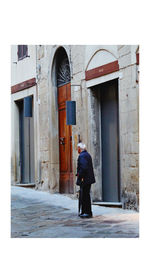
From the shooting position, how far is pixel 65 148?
8.67 metres

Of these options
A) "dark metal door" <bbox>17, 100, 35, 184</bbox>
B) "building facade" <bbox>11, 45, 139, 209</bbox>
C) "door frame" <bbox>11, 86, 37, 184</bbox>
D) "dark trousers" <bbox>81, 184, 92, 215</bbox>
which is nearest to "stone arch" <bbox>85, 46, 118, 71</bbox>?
"building facade" <bbox>11, 45, 139, 209</bbox>

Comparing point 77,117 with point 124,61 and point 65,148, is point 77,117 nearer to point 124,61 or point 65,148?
point 65,148

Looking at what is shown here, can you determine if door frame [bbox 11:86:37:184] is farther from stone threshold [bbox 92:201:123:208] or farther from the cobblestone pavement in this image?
stone threshold [bbox 92:201:123:208]

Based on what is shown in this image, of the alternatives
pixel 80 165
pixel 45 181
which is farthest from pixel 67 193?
pixel 80 165

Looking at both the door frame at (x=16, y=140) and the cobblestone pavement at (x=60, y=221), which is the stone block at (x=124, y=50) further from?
the cobblestone pavement at (x=60, y=221)

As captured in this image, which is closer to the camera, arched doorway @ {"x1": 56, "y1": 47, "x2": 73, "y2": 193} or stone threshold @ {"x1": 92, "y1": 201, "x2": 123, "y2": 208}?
stone threshold @ {"x1": 92, "y1": 201, "x2": 123, "y2": 208}

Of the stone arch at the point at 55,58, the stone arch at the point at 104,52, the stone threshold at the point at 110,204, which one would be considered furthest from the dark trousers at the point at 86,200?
the stone arch at the point at 55,58

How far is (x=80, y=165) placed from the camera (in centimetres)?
689

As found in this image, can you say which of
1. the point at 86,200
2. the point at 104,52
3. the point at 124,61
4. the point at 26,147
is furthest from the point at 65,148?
the point at 124,61

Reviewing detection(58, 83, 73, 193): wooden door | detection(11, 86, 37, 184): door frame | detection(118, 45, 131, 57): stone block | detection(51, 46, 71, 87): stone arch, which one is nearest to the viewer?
detection(118, 45, 131, 57): stone block

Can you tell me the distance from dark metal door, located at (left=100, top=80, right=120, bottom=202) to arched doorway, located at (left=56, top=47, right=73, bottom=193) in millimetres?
998

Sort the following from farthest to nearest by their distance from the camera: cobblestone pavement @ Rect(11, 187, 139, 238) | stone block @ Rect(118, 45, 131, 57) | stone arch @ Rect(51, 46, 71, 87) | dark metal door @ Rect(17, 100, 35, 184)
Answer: stone arch @ Rect(51, 46, 71, 87)
dark metal door @ Rect(17, 100, 35, 184)
stone block @ Rect(118, 45, 131, 57)
cobblestone pavement @ Rect(11, 187, 139, 238)

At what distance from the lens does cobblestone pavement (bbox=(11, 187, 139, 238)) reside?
5605mm
